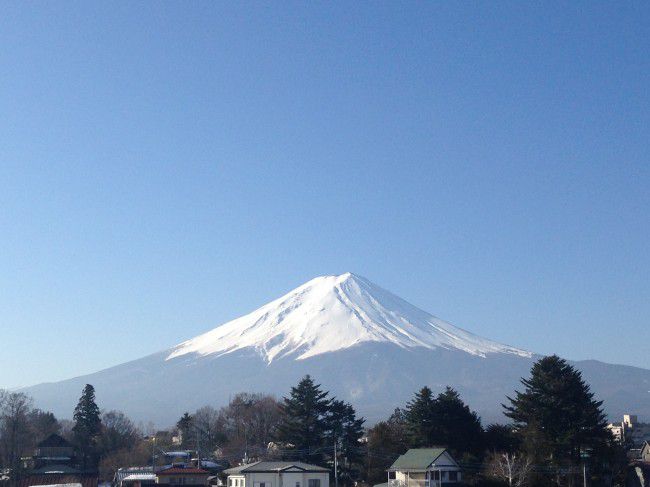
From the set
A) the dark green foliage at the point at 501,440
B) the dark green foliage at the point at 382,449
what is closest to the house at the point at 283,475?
the dark green foliage at the point at 382,449

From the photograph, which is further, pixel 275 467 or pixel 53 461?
pixel 53 461

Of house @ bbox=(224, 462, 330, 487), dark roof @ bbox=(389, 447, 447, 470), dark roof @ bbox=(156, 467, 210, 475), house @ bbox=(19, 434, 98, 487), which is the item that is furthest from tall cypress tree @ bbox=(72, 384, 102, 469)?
dark roof @ bbox=(389, 447, 447, 470)

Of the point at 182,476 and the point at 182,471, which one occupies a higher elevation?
the point at 182,471

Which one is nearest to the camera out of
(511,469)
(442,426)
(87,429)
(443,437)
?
(511,469)

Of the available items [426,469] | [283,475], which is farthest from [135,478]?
[426,469]

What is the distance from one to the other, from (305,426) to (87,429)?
2839 cm

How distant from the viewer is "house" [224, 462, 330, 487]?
5628cm

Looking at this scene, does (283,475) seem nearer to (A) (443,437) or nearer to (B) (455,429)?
(A) (443,437)

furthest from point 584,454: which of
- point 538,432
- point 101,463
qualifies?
point 101,463

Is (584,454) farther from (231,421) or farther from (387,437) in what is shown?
(231,421)

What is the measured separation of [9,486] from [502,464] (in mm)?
32834

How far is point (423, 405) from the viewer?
61812 mm

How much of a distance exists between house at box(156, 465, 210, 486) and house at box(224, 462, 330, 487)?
539 cm

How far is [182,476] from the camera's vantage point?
203 feet
